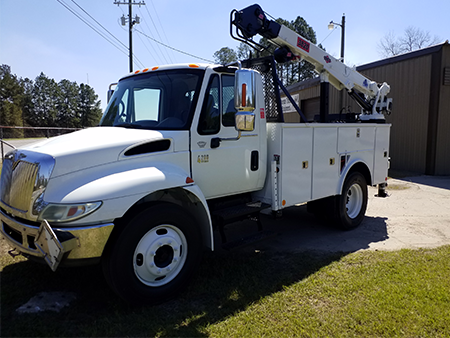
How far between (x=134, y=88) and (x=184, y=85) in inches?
Answer: 30.6

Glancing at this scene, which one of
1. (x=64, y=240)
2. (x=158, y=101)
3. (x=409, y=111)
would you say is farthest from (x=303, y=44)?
(x=409, y=111)

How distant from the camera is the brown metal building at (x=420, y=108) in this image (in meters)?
12.0

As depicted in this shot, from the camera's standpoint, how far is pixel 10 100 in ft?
203

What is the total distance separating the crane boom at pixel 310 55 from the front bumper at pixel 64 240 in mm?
3849

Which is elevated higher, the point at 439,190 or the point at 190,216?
the point at 190,216

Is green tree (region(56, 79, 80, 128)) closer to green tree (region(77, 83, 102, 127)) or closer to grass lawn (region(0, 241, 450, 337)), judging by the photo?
green tree (region(77, 83, 102, 127))

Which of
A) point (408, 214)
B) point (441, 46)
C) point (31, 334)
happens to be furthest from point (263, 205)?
point (441, 46)

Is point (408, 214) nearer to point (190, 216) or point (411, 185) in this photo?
point (411, 185)

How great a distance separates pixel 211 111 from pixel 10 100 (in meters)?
70.6

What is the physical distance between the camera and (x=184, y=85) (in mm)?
4078

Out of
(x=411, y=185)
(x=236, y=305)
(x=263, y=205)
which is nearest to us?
(x=236, y=305)

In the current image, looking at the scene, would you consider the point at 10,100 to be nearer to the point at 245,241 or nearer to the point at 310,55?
the point at 310,55

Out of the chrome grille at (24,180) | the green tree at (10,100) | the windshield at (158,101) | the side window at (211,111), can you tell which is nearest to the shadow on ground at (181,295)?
the chrome grille at (24,180)

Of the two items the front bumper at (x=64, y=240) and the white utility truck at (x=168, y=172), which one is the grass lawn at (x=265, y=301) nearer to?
the white utility truck at (x=168, y=172)
